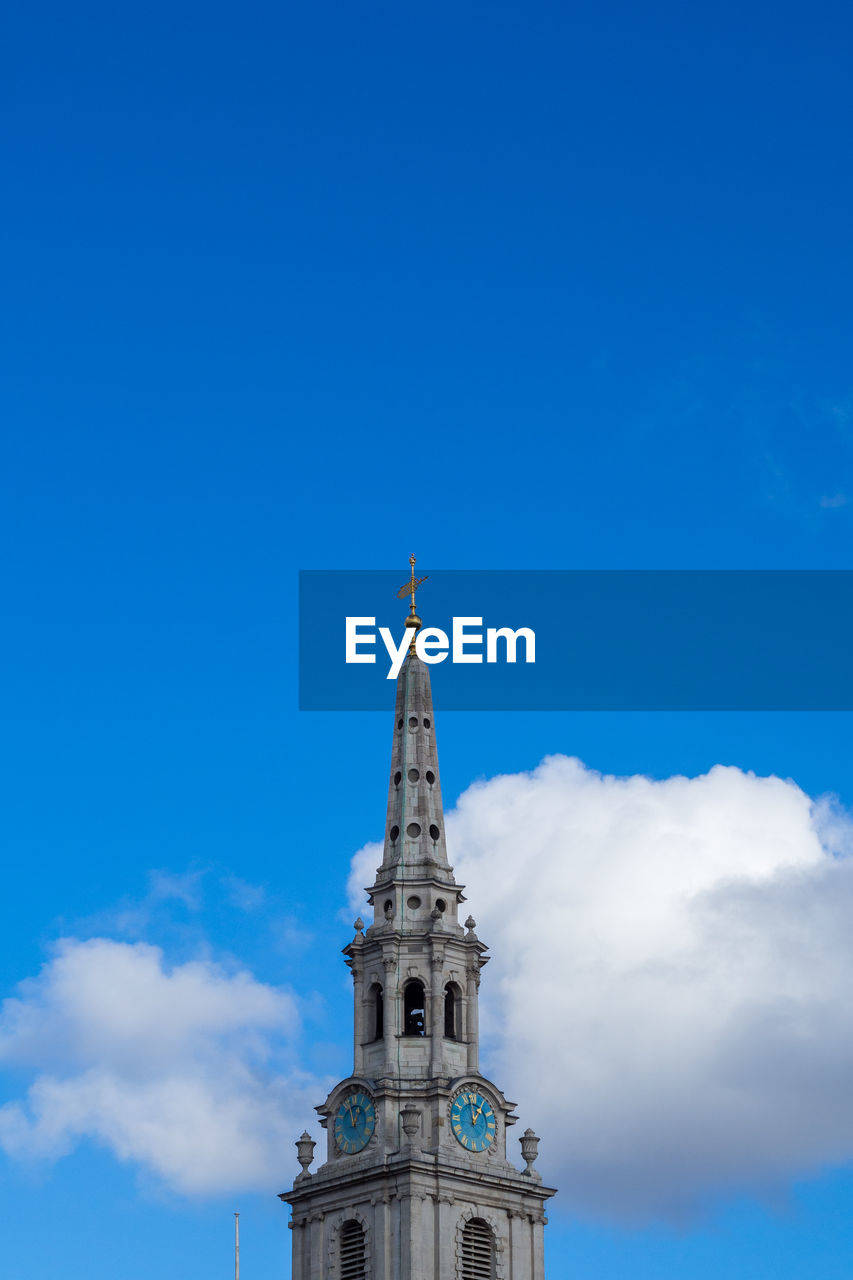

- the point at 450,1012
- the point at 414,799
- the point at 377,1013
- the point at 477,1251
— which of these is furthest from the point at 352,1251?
the point at 414,799

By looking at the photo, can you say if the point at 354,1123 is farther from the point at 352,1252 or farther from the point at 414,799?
the point at 414,799

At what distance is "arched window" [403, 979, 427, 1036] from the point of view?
525ft

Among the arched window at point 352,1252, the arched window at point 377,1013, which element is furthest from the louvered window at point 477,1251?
the arched window at point 377,1013

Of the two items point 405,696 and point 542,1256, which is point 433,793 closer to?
point 405,696

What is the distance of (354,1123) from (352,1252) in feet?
24.9

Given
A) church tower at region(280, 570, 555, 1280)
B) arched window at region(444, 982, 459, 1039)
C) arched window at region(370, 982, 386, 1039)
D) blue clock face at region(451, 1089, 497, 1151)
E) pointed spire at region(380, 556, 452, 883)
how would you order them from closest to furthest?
church tower at region(280, 570, 555, 1280) → blue clock face at region(451, 1089, 497, 1151) → arched window at region(370, 982, 386, 1039) → arched window at region(444, 982, 459, 1039) → pointed spire at region(380, 556, 452, 883)

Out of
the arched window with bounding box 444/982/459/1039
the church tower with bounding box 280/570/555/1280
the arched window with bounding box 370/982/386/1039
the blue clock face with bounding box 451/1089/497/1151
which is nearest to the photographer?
the church tower with bounding box 280/570/555/1280

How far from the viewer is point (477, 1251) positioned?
15225cm

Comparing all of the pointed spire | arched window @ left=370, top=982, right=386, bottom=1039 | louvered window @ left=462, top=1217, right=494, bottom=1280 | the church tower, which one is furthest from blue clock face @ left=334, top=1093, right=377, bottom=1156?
the pointed spire

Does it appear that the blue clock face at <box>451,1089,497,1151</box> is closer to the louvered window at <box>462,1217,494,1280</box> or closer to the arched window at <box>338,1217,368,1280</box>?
the louvered window at <box>462,1217,494,1280</box>

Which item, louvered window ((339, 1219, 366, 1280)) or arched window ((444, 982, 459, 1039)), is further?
arched window ((444, 982, 459, 1039))

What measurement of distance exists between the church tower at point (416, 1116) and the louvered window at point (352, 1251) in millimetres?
114

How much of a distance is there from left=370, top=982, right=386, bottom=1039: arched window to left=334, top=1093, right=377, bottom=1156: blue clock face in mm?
4800

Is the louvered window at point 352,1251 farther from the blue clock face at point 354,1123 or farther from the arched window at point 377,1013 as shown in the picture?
the arched window at point 377,1013
